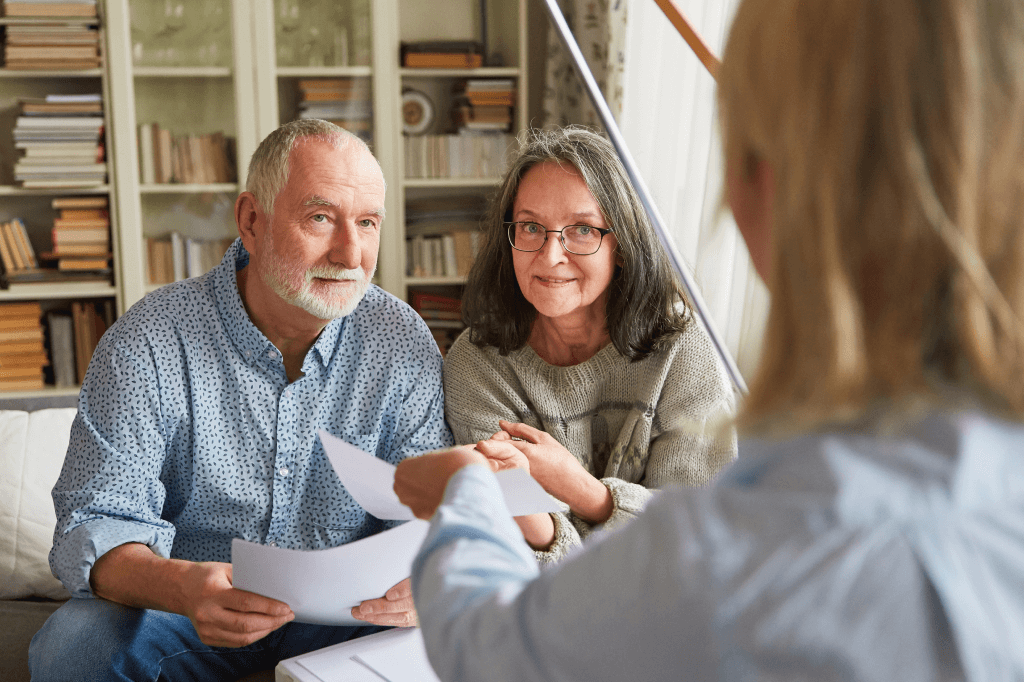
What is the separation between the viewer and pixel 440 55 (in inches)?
129

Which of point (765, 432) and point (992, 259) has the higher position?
point (992, 259)

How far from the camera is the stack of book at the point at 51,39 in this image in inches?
119

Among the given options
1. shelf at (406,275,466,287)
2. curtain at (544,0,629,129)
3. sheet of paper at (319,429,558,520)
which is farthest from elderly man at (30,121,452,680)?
shelf at (406,275,466,287)

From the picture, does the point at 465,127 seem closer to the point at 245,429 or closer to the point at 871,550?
the point at 245,429

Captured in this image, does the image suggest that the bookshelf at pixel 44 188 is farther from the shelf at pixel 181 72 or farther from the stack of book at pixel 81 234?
the shelf at pixel 181 72

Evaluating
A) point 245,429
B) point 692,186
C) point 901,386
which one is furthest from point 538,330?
point 901,386

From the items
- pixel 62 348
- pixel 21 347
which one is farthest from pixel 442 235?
pixel 21 347

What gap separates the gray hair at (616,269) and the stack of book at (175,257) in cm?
202

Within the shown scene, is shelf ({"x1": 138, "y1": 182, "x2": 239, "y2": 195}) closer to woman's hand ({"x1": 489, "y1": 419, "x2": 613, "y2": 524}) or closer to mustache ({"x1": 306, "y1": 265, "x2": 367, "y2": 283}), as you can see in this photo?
mustache ({"x1": 306, "y1": 265, "x2": 367, "y2": 283})

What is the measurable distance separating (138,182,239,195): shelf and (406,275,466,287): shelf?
0.74m

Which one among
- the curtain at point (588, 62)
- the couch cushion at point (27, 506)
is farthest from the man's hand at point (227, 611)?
the curtain at point (588, 62)

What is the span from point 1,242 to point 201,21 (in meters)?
1.08

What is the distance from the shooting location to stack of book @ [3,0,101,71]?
9.89 feet

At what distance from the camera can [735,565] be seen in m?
0.45
